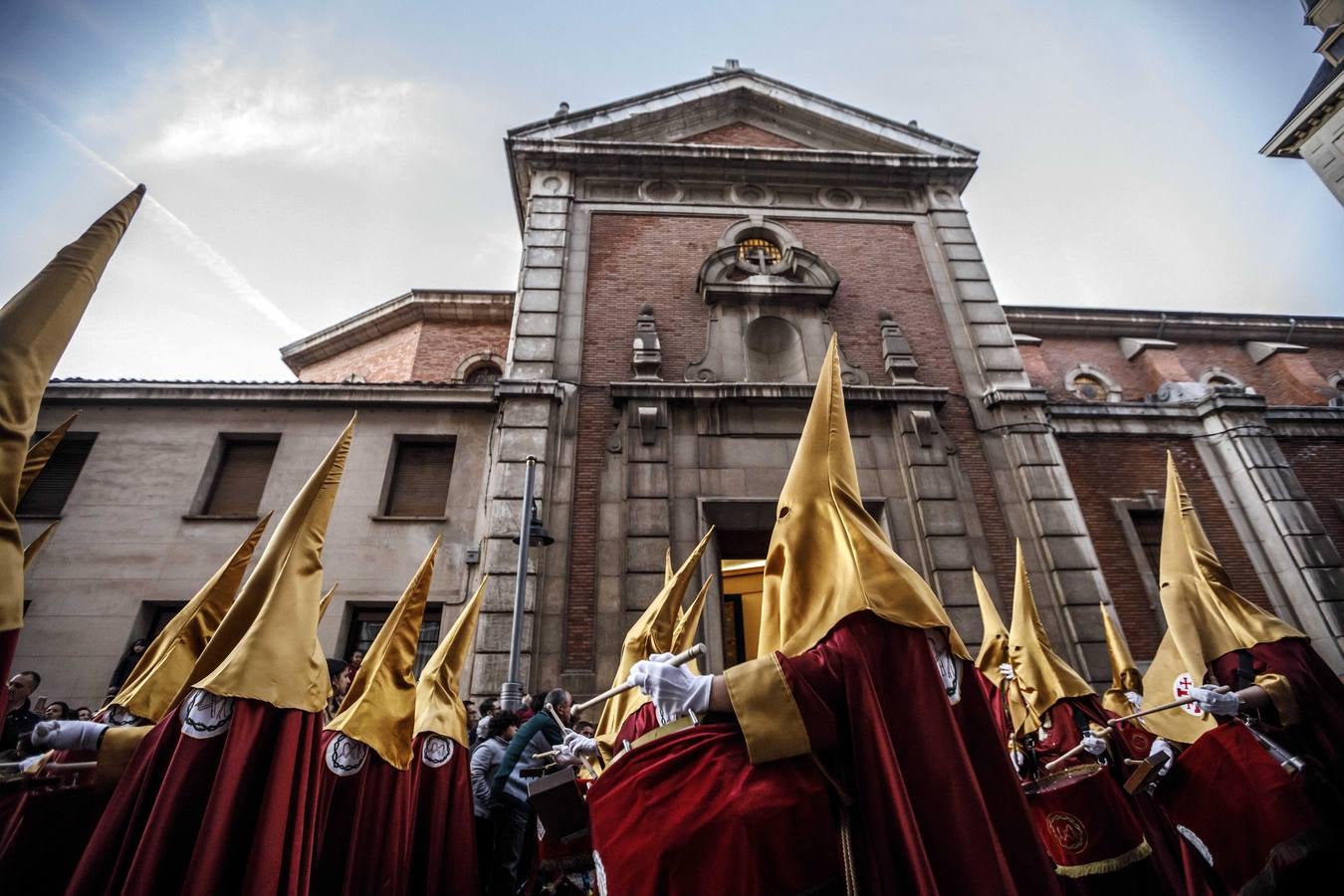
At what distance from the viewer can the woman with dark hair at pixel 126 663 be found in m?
8.55

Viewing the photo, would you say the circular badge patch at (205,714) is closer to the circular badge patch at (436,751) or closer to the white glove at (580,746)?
the white glove at (580,746)

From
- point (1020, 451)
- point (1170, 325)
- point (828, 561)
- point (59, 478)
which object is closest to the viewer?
point (828, 561)

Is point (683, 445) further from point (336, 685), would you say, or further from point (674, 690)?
point (674, 690)

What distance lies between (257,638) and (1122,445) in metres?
13.5

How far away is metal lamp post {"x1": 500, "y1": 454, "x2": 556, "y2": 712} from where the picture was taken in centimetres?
707

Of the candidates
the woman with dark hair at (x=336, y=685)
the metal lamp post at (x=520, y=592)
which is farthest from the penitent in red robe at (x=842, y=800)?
the metal lamp post at (x=520, y=592)

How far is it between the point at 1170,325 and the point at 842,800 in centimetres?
2331

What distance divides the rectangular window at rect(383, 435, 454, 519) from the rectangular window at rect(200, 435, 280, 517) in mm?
2157

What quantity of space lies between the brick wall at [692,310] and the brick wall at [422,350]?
5171mm

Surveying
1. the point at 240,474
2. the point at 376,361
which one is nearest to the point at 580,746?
the point at 240,474

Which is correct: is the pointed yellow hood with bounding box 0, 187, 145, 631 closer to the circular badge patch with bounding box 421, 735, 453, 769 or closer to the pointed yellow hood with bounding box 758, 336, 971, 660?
the pointed yellow hood with bounding box 758, 336, 971, 660

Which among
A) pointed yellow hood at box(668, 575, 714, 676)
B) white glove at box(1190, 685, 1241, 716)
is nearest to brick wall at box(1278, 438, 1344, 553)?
white glove at box(1190, 685, 1241, 716)

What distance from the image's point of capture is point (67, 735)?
2.73 metres

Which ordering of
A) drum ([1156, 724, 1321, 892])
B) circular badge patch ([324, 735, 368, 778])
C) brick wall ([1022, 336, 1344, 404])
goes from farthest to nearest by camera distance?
brick wall ([1022, 336, 1344, 404])
drum ([1156, 724, 1321, 892])
circular badge patch ([324, 735, 368, 778])
